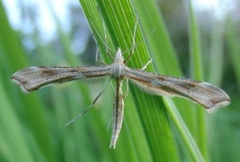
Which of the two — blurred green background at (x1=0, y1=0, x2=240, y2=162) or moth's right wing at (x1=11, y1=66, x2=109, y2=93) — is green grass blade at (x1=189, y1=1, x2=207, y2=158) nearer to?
blurred green background at (x1=0, y1=0, x2=240, y2=162)

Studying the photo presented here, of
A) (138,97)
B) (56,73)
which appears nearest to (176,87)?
(138,97)

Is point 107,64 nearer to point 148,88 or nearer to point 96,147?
point 148,88

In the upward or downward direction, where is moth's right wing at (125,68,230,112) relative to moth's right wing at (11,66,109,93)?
downward

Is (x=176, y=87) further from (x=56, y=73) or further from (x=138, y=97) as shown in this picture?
(x=56, y=73)

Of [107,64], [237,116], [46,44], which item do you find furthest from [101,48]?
[237,116]

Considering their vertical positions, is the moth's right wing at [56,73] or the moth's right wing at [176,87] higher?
the moth's right wing at [56,73]

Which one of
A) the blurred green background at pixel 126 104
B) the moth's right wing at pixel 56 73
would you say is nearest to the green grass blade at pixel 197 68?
the blurred green background at pixel 126 104

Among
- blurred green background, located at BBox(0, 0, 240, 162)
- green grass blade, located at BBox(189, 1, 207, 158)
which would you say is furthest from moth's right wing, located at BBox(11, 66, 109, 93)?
green grass blade, located at BBox(189, 1, 207, 158)

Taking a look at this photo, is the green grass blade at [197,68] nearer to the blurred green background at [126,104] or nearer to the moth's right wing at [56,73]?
the blurred green background at [126,104]

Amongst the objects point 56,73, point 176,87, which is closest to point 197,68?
point 176,87

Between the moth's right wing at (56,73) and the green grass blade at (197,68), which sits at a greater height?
the moth's right wing at (56,73)

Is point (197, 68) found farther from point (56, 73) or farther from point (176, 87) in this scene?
point (56, 73)
